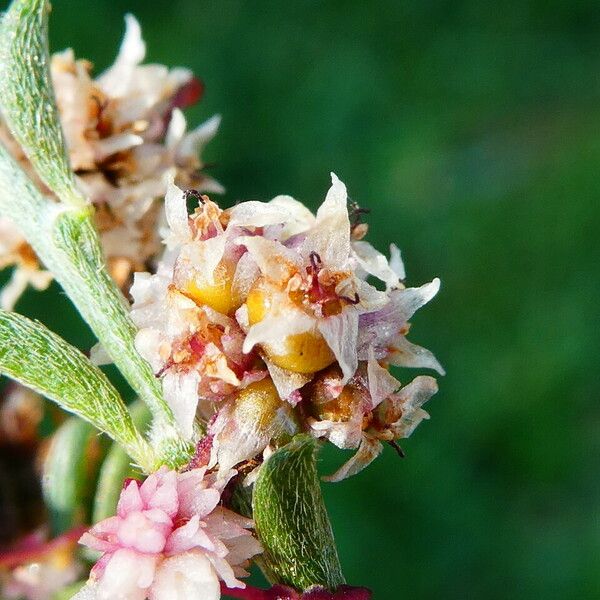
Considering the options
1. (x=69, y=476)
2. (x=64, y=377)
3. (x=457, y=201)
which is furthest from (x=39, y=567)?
(x=457, y=201)

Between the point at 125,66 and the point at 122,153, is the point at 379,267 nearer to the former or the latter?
the point at 122,153

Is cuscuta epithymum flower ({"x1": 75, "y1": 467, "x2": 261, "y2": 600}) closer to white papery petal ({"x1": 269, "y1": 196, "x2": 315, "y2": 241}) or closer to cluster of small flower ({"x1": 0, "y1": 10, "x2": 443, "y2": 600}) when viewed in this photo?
cluster of small flower ({"x1": 0, "y1": 10, "x2": 443, "y2": 600})

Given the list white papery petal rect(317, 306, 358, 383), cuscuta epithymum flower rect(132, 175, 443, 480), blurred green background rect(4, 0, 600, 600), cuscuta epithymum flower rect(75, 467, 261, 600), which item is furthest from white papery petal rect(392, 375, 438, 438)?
blurred green background rect(4, 0, 600, 600)

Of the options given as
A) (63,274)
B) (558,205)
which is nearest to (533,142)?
(558,205)

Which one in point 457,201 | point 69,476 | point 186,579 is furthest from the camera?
point 457,201

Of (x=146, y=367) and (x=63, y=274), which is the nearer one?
(x=146, y=367)

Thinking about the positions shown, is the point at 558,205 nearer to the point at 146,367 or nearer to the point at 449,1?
the point at 449,1

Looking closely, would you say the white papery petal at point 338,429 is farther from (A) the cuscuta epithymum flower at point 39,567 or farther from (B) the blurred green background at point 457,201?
(B) the blurred green background at point 457,201
